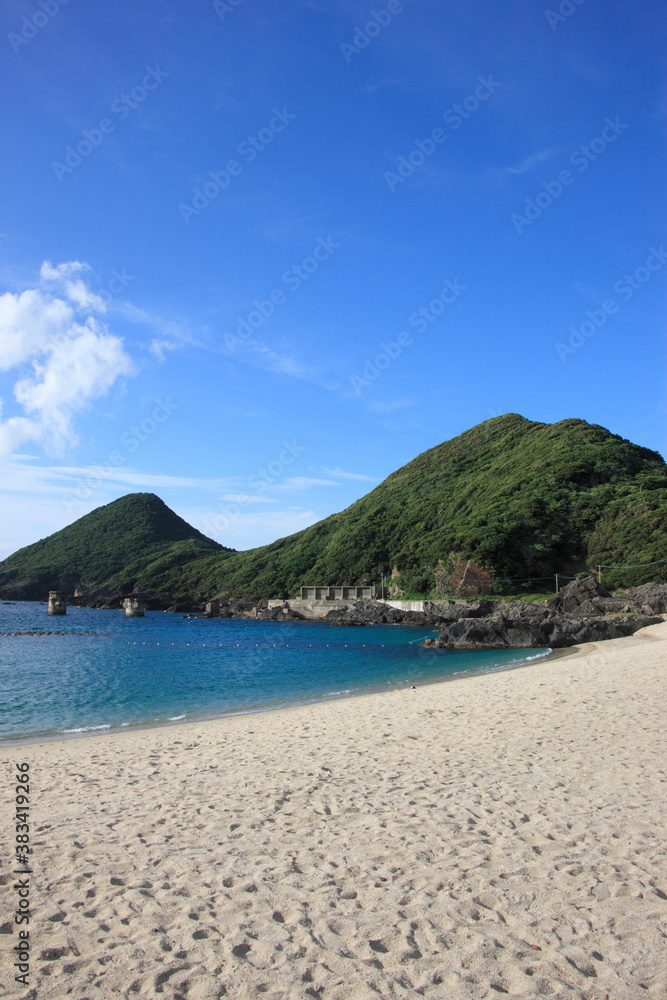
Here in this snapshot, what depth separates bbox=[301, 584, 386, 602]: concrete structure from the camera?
8588 cm

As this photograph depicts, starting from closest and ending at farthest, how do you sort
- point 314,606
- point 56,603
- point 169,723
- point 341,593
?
1. point 169,723
2. point 314,606
3. point 341,593
4. point 56,603

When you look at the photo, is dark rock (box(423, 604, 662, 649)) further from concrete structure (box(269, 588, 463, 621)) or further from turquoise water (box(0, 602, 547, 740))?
concrete structure (box(269, 588, 463, 621))

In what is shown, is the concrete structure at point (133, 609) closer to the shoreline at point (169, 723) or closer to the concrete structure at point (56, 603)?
the concrete structure at point (56, 603)

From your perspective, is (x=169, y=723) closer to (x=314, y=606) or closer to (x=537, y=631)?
(x=537, y=631)

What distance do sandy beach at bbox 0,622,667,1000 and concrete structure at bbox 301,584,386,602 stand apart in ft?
247

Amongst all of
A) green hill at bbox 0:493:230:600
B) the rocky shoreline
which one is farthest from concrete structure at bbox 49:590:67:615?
the rocky shoreline

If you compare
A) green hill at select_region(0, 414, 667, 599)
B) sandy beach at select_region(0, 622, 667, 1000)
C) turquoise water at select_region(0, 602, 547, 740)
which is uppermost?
green hill at select_region(0, 414, 667, 599)

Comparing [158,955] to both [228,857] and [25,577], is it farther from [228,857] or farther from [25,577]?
[25,577]

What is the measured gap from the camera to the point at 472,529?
79562mm

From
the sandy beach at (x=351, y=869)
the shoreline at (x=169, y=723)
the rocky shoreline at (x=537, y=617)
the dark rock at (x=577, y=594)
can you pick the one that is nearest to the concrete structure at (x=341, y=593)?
the rocky shoreline at (x=537, y=617)

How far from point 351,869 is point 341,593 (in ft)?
273

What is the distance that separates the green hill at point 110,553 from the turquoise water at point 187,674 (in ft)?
329

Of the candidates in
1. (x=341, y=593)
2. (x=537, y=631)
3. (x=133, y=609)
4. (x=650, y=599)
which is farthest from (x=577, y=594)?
(x=133, y=609)

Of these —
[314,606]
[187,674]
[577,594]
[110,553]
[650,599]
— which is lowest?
[187,674]
